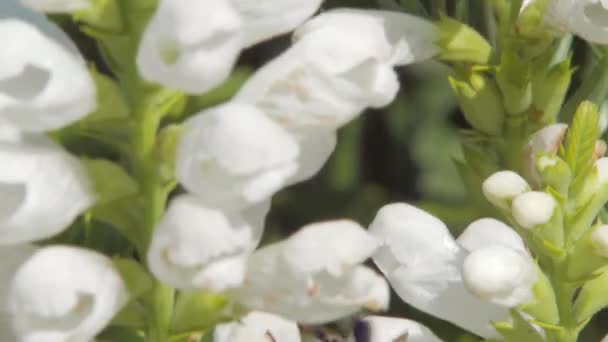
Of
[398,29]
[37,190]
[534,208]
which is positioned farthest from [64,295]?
[398,29]

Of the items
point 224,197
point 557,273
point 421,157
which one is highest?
point 224,197

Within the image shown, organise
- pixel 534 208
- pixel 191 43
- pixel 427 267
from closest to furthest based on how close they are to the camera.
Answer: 1. pixel 191 43
2. pixel 534 208
3. pixel 427 267

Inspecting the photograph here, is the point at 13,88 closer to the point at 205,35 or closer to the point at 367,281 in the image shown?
the point at 205,35

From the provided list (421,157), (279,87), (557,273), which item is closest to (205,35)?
(279,87)

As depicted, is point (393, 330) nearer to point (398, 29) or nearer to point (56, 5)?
point (398, 29)

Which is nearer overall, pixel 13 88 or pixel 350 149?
pixel 13 88
